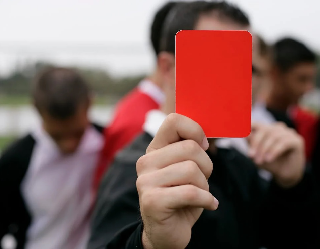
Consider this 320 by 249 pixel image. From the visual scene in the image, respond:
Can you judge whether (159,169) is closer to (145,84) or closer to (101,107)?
(145,84)

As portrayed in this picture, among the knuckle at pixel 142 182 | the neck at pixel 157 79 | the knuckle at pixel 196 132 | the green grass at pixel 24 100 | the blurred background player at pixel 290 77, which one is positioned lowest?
the green grass at pixel 24 100

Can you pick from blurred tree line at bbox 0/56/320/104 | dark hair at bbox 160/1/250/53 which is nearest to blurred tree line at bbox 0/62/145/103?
blurred tree line at bbox 0/56/320/104

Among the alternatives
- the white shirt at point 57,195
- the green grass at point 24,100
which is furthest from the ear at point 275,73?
the green grass at point 24,100

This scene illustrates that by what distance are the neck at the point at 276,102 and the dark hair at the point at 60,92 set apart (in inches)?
55.9

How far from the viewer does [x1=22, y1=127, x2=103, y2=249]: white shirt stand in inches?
71.1

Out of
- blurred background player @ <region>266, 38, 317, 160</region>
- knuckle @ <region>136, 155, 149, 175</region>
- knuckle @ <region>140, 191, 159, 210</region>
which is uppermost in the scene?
knuckle @ <region>136, 155, 149, 175</region>

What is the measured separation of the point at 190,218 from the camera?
2.31 ft

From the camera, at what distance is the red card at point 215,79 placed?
0.69 m

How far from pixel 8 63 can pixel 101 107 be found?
1.80 meters

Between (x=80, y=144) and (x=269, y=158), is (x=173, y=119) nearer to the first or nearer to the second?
(x=269, y=158)

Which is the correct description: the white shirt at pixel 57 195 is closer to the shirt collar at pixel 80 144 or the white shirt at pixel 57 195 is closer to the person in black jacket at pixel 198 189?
the shirt collar at pixel 80 144

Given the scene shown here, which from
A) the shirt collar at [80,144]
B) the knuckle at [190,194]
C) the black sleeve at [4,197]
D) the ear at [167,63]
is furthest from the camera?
the shirt collar at [80,144]

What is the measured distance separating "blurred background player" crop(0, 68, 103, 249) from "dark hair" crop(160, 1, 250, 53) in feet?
3.02

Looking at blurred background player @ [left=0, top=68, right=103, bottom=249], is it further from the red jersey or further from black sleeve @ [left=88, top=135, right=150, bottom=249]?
black sleeve @ [left=88, top=135, right=150, bottom=249]
